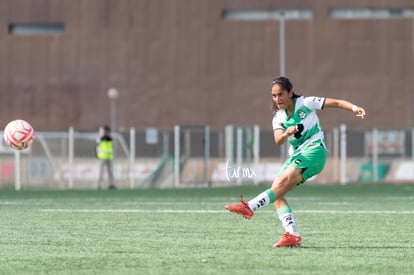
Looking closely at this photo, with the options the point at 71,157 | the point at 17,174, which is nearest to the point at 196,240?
the point at 17,174

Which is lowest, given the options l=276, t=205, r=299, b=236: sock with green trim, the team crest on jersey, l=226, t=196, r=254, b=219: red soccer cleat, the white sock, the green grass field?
the green grass field

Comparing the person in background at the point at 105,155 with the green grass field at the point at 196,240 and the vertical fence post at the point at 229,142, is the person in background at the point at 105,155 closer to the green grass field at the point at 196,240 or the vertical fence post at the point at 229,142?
the vertical fence post at the point at 229,142

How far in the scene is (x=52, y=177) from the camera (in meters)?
38.7

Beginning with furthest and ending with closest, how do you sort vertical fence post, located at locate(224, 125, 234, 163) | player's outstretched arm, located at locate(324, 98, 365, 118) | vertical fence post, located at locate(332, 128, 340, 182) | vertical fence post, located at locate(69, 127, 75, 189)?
1. vertical fence post, located at locate(332, 128, 340, 182)
2. vertical fence post, located at locate(224, 125, 234, 163)
3. vertical fence post, located at locate(69, 127, 75, 189)
4. player's outstretched arm, located at locate(324, 98, 365, 118)

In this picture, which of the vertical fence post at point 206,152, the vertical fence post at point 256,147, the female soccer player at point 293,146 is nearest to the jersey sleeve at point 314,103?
the female soccer player at point 293,146

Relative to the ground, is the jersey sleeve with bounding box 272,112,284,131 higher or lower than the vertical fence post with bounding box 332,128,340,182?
higher

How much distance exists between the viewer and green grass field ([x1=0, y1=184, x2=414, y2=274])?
428 inches

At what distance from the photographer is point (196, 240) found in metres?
14.0

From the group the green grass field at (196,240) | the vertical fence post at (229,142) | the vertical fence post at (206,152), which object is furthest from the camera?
the vertical fence post at (229,142)

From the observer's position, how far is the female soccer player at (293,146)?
13039 millimetres

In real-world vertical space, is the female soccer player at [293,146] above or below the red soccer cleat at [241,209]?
above

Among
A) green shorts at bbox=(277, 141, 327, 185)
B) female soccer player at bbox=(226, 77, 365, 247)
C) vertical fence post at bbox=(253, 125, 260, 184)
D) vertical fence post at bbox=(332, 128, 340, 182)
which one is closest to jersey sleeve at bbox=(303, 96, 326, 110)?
female soccer player at bbox=(226, 77, 365, 247)

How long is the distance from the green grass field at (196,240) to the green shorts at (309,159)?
0.88 m

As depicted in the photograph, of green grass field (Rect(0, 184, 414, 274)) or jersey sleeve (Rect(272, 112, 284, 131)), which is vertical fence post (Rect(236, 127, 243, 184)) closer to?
green grass field (Rect(0, 184, 414, 274))
